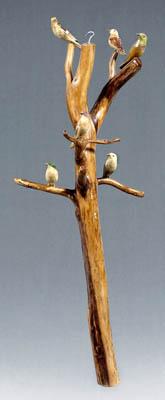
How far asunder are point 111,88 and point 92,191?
1.13 feet

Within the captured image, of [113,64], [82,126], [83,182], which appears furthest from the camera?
[113,64]

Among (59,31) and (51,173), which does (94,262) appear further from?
(59,31)

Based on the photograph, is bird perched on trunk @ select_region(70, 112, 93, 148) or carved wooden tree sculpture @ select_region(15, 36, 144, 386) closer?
bird perched on trunk @ select_region(70, 112, 93, 148)

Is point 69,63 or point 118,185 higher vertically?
point 69,63

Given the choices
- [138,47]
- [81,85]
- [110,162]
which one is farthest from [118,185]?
[138,47]

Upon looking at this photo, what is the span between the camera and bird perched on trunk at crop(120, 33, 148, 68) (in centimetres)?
280

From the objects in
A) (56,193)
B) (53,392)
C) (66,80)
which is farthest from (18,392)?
(66,80)

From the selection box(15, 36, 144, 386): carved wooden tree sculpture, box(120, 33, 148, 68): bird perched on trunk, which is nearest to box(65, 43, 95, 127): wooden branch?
box(15, 36, 144, 386): carved wooden tree sculpture

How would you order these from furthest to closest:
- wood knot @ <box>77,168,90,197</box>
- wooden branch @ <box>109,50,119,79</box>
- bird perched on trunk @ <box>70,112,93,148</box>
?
wooden branch @ <box>109,50,119,79</box>
wood knot @ <box>77,168,90,197</box>
bird perched on trunk @ <box>70,112,93,148</box>

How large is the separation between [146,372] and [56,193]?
0.65 m

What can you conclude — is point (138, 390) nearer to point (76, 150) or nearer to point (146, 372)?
point (146, 372)

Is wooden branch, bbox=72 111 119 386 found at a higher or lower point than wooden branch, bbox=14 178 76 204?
lower

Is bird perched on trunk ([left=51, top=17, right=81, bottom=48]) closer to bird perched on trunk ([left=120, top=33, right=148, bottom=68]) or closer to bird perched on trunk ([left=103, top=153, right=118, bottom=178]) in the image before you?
bird perched on trunk ([left=120, top=33, right=148, bottom=68])

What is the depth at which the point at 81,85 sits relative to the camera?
2797mm
